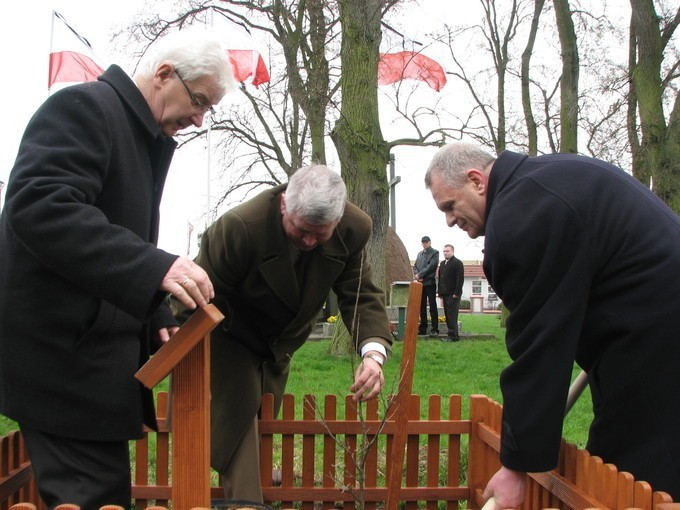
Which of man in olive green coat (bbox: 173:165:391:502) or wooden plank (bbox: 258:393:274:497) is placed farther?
wooden plank (bbox: 258:393:274:497)

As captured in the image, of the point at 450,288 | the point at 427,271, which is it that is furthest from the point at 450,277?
the point at 427,271

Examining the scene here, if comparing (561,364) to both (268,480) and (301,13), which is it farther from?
(301,13)

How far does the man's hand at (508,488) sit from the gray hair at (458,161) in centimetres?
93

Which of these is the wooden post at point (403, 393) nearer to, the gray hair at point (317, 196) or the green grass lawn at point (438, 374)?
the gray hair at point (317, 196)

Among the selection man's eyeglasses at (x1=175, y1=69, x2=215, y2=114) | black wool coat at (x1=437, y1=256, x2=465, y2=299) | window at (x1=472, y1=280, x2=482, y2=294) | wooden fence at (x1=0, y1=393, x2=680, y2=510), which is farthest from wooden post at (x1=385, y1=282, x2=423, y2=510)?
window at (x1=472, y1=280, x2=482, y2=294)

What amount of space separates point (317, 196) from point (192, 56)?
805 millimetres

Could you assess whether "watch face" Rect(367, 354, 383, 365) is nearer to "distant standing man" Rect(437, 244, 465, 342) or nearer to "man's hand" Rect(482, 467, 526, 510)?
"man's hand" Rect(482, 467, 526, 510)

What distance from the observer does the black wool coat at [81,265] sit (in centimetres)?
173

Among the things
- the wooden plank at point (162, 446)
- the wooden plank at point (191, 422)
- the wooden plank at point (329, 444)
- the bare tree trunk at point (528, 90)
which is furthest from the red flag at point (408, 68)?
the wooden plank at point (191, 422)

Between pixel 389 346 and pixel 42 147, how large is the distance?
1861 millimetres

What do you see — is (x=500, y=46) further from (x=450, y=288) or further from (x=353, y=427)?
(x=353, y=427)

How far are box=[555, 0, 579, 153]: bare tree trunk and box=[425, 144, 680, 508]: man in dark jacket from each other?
9.48 meters

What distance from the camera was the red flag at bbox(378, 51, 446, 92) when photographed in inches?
446

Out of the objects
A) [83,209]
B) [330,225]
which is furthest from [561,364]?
[83,209]
